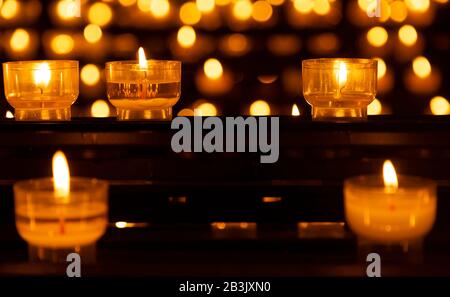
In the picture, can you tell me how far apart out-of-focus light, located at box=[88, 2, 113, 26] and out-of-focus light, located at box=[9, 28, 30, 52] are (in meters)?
0.19

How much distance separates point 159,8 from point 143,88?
1205 millimetres

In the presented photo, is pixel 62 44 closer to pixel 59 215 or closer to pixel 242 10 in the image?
pixel 242 10

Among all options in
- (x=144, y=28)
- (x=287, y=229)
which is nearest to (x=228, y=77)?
(x=144, y=28)

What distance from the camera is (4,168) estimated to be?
106 cm

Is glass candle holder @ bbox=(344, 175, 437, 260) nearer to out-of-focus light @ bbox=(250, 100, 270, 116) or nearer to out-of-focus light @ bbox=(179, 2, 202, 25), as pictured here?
out-of-focus light @ bbox=(250, 100, 270, 116)

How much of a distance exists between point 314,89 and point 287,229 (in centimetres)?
22

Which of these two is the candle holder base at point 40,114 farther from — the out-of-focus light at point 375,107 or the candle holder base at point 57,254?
the out-of-focus light at point 375,107

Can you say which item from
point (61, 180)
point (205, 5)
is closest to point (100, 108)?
point (205, 5)

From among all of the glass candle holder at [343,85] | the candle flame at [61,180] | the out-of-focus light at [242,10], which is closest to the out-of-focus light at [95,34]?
the out-of-focus light at [242,10]

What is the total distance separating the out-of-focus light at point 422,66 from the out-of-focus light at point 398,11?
0.42 feet

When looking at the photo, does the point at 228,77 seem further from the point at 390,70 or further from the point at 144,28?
the point at 390,70

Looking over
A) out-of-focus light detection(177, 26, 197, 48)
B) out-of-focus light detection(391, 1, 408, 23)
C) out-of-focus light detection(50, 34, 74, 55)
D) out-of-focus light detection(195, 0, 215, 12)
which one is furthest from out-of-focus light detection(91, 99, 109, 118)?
out-of-focus light detection(391, 1, 408, 23)

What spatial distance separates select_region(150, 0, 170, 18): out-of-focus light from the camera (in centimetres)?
219

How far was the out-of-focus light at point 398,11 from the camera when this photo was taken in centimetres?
217
